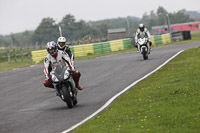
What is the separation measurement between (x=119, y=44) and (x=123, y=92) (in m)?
33.1

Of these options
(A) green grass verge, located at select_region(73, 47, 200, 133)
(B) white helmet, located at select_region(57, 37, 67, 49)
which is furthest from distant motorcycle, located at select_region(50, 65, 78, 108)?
(B) white helmet, located at select_region(57, 37, 67, 49)

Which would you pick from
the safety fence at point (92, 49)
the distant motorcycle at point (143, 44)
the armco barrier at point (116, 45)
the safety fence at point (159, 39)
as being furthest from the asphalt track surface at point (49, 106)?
the safety fence at point (159, 39)

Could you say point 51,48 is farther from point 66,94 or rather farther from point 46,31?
point 46,31

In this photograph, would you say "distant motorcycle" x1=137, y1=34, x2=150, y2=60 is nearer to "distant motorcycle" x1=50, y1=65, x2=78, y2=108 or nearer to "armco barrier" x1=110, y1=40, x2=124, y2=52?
"distant motorcycle" x1=50, y1=65, x2=78, y2=108

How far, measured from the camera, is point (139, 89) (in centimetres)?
1263

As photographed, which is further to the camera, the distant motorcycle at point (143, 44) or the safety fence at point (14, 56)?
the safety fence at point (14, 56)

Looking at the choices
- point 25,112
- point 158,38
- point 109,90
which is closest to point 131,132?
point 25,112

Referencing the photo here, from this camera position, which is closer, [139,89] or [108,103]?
[108,103]

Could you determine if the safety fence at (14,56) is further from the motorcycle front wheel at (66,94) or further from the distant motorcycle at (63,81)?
the motorcycle front wheel at (66,94)

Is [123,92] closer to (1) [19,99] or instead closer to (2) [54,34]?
(1) [19,99]

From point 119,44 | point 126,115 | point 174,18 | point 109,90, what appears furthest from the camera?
point 174,18

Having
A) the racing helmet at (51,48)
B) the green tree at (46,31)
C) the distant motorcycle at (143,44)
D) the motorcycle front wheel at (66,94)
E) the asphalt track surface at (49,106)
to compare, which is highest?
the green tree at (46,31)

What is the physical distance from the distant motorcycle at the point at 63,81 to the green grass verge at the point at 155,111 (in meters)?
1.11

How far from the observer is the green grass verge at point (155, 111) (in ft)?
24.6
